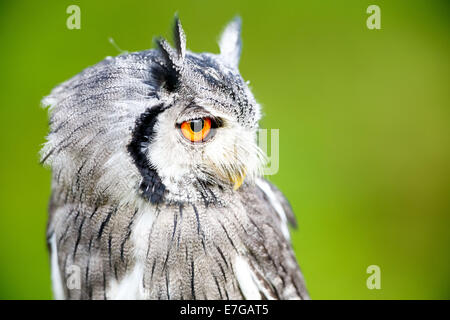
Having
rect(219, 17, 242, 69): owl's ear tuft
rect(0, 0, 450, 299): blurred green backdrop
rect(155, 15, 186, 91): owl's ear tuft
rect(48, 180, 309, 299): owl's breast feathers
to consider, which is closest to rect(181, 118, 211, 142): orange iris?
rect(155, 15, 186, 91): owl's ear tuft

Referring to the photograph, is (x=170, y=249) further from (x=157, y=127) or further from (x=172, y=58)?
(x=172, y=58)

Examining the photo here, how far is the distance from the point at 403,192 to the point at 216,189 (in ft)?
7.60

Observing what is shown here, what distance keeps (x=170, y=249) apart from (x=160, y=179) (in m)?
0.24

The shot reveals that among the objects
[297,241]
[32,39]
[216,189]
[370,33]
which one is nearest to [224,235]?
[216,189]

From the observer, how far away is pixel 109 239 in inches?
57.1

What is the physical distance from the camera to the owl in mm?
1284

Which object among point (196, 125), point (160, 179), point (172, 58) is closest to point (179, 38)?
point (172, 58)

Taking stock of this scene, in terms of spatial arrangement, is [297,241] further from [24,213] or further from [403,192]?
[24,213]

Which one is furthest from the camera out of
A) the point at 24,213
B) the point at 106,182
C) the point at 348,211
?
the point at 348,211

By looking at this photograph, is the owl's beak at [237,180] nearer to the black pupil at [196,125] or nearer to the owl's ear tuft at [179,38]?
the black pupil at [196,125]

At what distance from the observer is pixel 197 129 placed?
1.29m

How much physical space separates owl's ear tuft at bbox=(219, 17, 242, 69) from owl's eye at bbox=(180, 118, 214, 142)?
334 mm

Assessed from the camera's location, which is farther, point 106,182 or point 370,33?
point 370,33

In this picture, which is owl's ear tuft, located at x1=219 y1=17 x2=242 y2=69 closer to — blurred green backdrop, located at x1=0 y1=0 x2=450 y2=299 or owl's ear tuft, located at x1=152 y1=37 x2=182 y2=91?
owl's ear tuft, located at x1=152 y1=37 x2=182 y2=91
